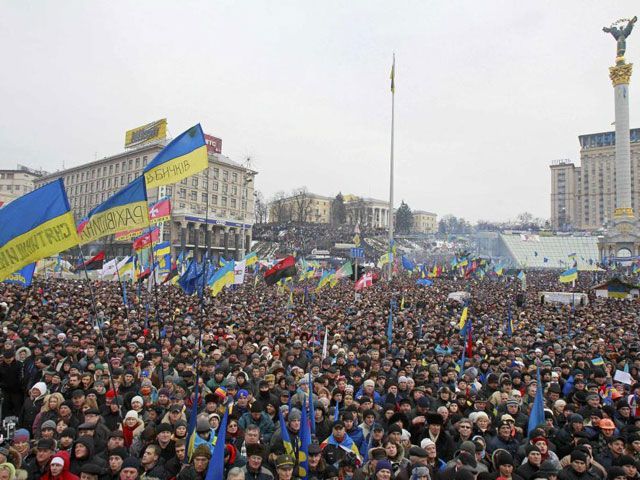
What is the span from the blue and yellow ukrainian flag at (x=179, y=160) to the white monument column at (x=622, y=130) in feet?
208

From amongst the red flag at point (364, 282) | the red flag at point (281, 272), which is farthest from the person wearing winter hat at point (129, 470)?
the red flag at point (364, 282)

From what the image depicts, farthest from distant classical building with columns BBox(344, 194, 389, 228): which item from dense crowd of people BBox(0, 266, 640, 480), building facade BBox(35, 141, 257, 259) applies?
dense crowd of people BBox(0, 266, 640, 480)

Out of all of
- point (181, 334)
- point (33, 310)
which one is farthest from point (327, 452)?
point (33, 310)

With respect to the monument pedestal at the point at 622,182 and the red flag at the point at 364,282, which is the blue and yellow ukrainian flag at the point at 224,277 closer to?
the red flag at the point at 364,282

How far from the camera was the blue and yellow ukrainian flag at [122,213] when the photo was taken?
7.11m

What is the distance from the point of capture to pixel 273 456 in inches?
191

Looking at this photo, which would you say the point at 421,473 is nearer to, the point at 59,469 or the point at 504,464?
the point at 504,464

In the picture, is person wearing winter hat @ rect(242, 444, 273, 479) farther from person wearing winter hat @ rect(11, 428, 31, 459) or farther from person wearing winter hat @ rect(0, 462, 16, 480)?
person wearing winter hat @ rect(11, 428, 31, 459)

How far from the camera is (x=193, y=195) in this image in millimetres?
68625

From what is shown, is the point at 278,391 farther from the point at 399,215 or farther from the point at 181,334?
the point at 399,215

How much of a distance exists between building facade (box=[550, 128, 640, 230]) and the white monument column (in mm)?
61187

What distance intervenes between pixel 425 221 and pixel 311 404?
156 m

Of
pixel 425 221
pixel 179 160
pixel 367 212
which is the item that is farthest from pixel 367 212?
pixel 179 160

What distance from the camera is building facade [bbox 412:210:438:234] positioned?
154 m
